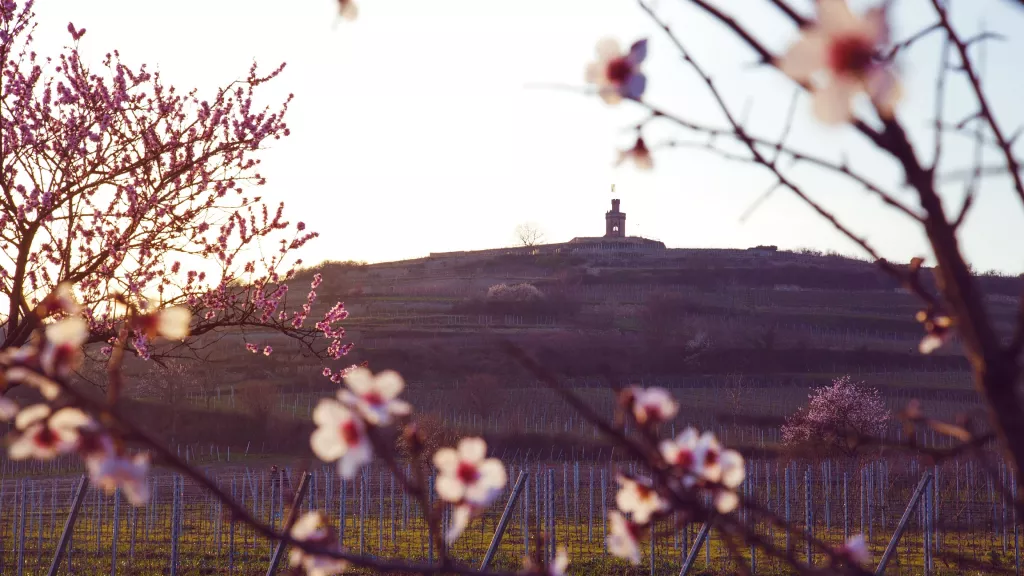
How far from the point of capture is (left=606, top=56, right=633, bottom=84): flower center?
104cm

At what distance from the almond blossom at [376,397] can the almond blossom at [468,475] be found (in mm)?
105

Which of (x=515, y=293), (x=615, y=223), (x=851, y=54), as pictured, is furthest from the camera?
(x=615, y=223)

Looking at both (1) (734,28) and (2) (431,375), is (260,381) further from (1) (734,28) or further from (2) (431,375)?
(1) (734,28)

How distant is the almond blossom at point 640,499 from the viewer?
3.47 ft

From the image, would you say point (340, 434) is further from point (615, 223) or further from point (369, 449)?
point (615, 223)

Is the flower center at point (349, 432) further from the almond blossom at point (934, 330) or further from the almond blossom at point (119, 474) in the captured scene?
the almond blossom at point (934, 330)

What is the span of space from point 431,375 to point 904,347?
22.0 meters

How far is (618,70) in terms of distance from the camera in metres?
1.05

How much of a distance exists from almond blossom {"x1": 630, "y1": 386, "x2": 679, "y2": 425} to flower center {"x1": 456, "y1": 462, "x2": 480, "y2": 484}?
177 millimetres

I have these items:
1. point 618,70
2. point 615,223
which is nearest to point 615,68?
point 618,70

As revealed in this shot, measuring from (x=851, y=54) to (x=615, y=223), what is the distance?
A: 253 ft

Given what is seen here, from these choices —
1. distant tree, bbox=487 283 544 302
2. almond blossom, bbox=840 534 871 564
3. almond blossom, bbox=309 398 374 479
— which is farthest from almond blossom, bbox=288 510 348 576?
distant tree, bbox=487 283 544 302

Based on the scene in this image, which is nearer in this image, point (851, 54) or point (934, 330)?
point (851, 54)

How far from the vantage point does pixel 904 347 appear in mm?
44625
